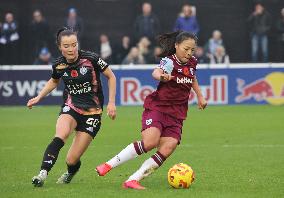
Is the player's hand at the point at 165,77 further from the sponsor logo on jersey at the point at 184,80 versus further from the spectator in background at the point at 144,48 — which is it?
the spectator in background at the point at 144,48

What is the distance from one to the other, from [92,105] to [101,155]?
11.7 ft

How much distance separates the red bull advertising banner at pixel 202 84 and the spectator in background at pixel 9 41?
300cm

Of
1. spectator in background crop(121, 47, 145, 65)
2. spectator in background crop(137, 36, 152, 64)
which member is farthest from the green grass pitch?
spectator in background crop(137, 36, 152, 64)

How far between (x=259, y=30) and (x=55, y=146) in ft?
55.3

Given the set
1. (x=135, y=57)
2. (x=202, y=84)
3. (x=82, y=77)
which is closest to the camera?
(x=82, y=77)

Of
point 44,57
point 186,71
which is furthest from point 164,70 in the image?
point 44,57

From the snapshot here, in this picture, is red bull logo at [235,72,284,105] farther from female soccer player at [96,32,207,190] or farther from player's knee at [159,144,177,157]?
player's knee at [159,144,177,157]

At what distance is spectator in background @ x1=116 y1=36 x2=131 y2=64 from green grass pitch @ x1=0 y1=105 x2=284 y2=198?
11.3 feet

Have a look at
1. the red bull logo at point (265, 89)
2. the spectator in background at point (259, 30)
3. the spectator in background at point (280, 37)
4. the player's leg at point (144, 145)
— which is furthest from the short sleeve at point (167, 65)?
the spectator in background at point (280, 37)

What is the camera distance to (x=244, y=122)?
1927 centimetres

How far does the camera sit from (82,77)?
10.5 metres

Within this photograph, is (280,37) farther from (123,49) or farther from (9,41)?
(9,41)

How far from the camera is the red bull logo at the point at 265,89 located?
904 inches

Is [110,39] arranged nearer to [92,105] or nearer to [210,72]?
[210,72]
